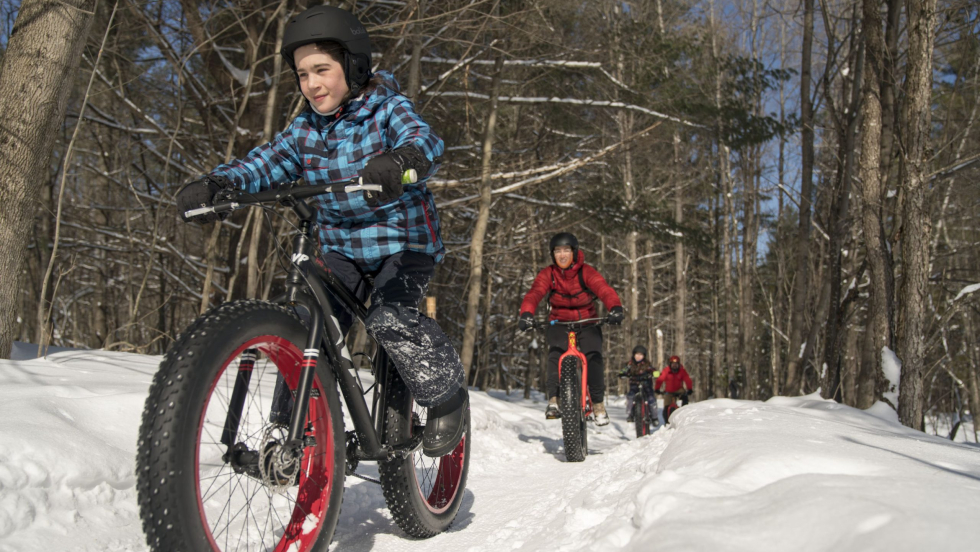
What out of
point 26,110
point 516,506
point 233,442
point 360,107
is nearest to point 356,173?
point 360,107

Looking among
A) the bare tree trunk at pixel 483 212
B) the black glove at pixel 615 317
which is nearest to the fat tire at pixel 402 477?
the black glove at pixel 615 317

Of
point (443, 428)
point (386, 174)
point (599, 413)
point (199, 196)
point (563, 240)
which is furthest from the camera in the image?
point (563, 240)

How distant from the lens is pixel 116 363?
4.98 metres

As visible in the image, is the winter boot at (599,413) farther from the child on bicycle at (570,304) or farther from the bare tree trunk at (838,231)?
the bare tree trunk at (838,231)

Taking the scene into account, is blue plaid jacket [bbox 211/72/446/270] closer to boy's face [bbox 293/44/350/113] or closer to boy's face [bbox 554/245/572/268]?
boy's face [bbox 293/44/350/113]

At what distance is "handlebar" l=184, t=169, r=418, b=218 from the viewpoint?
2164 mm

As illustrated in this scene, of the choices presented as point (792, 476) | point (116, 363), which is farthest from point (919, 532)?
point (116, 363)

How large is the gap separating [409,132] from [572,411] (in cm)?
373

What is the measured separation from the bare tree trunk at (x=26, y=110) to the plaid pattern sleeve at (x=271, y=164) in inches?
118

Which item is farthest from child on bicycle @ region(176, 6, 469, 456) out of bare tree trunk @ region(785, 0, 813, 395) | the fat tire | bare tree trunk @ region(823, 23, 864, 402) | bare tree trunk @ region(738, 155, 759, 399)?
bare tree trunk @ region(738, 155, 759, 399)

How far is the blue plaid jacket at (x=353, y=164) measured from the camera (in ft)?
8.87

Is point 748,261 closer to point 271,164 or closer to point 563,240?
point 563,240

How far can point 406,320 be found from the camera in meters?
2.67

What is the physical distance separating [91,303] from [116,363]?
60.4 feet
